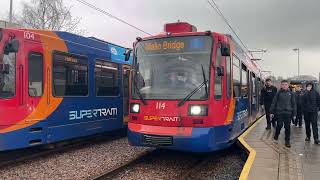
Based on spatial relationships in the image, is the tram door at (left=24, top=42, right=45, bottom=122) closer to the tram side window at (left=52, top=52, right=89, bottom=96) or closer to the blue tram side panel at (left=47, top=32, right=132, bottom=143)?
the tram side window at (left=52, top=52, right=89, bottom=96)

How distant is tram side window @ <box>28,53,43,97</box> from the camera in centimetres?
985

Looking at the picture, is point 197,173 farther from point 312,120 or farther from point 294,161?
point 312,120

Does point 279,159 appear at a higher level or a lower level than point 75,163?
higher

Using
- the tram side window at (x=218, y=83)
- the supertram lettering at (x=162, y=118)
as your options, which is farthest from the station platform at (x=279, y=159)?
the supertram lettering at (x=162, y=118)

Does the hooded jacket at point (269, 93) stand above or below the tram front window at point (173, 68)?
below

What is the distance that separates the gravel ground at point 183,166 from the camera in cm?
894

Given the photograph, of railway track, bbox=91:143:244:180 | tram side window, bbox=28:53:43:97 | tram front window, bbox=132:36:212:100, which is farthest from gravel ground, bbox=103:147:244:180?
tram side window, bbox=28:53:43:97

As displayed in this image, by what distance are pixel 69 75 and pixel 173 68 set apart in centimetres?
321

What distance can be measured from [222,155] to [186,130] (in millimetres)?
2878

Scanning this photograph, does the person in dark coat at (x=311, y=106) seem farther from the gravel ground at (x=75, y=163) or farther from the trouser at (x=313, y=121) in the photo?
the gravel ground at (x=75, y=163)

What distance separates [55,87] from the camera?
10.7 metres

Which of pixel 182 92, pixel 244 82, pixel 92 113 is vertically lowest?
pixel 92 113

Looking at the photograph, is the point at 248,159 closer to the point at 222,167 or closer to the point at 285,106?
the point at 222,167

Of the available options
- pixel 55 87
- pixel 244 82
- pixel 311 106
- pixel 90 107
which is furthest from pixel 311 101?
pixel 55 87
